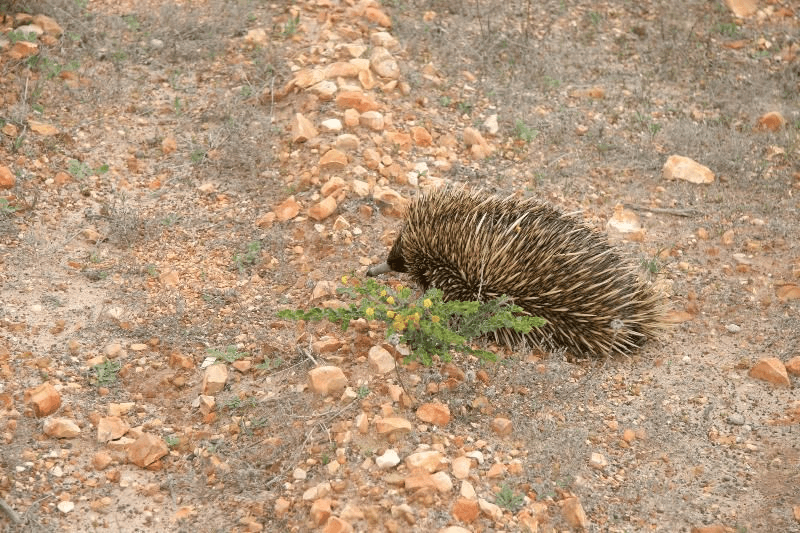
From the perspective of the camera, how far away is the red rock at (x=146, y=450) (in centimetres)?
407

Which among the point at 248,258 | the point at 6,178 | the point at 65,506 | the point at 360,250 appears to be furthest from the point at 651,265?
the point at 6,178

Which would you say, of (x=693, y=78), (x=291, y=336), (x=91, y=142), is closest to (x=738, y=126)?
(x=693, y=78)

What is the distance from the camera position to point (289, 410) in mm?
4355

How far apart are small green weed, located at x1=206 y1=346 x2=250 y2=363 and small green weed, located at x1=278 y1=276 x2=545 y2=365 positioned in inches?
19.4

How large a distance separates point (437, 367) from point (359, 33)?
381 centimetres

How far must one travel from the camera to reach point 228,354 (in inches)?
188

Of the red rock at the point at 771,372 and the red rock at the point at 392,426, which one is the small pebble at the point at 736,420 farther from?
the red rock at the point at 392,426

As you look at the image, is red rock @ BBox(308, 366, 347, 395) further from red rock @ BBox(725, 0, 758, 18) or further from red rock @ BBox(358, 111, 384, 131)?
red rock @ BBox(725, 0, 758, 18)

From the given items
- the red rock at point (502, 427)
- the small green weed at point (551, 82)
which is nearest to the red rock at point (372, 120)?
the small green weed at point (551, 82)

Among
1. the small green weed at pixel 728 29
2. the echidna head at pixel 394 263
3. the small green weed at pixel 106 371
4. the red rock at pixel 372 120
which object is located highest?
the small green weed at pixel 728 29

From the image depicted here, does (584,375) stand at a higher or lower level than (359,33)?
lower

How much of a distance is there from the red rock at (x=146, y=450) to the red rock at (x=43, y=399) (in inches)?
18.1

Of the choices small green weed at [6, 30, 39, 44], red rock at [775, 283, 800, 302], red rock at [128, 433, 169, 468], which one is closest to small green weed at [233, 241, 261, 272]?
red rock at [128, 433, 169, 468]

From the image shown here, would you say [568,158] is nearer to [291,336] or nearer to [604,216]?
[604,216]
